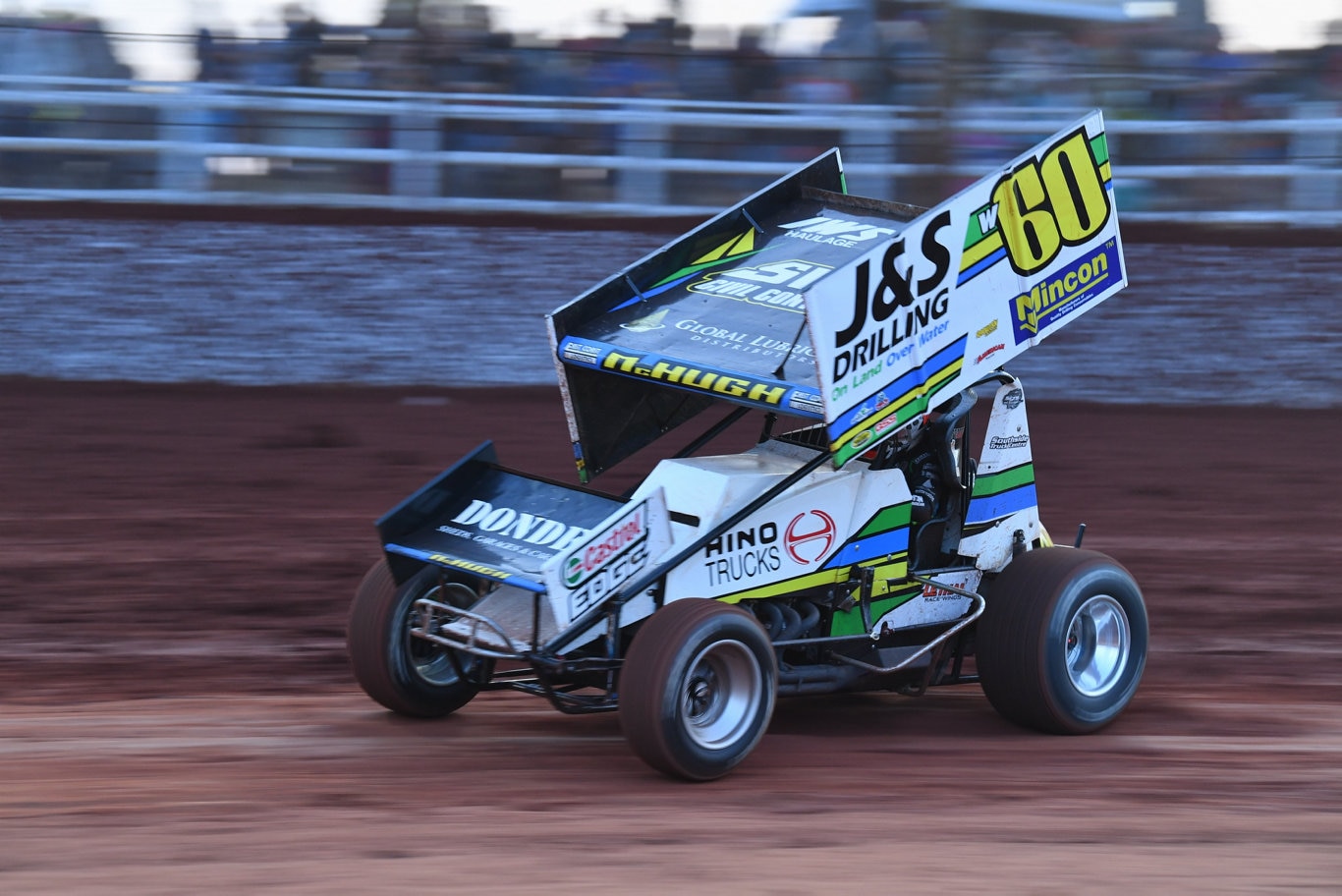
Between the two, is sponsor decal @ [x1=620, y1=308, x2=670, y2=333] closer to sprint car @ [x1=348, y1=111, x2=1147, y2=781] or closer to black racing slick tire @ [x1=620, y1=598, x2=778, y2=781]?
sprint car @ [x1=348, y1=111, x2=1147, y2=781]

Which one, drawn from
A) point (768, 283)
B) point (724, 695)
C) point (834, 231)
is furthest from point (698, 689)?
point (834, 231)

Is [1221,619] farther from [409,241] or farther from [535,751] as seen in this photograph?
[409,241]

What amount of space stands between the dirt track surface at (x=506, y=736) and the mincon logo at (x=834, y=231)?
2112 millimetres

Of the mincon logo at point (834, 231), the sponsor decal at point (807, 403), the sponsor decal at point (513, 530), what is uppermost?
the mincon logo at point (834, 231)

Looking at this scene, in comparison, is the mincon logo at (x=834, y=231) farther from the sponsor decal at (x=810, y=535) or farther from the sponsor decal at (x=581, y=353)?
the sponsor decal at (x=810, y=535)

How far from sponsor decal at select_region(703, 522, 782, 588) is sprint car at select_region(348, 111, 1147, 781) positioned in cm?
1

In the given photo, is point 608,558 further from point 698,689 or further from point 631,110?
point 631,110

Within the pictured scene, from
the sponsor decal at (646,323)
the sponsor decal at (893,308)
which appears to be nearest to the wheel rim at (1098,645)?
the sponsor decal at (893,308)

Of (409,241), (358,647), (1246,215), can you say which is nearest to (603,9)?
(409,241)

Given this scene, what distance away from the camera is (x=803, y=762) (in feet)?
19.2

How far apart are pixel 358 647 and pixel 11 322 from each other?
758cm

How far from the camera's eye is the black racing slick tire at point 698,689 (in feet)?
17.3

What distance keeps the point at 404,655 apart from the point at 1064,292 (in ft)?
10.6

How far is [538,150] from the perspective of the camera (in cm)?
1350
